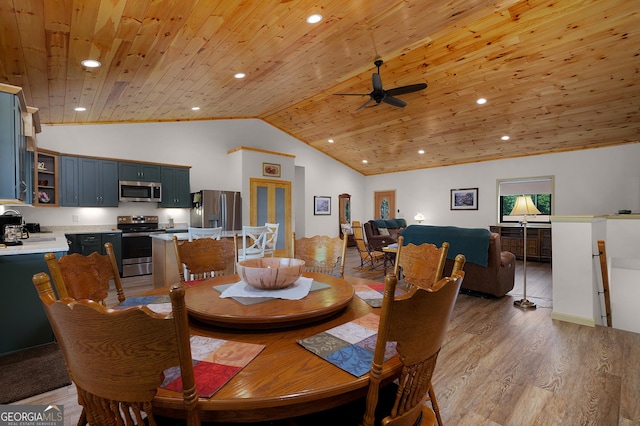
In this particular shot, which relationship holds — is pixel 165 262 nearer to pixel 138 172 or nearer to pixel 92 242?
pixel 92 242

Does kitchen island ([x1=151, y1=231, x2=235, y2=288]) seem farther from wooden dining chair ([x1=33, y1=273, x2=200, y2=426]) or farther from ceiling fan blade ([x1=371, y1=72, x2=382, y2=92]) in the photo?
ceiling fan blade ([x1=371, y1=72, x2=382, y2=92])

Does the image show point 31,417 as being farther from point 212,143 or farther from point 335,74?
point 212,143

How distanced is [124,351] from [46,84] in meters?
4.02

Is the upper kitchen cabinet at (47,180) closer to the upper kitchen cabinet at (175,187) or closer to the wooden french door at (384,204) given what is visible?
the upper kitchen cabinet at (175,187)

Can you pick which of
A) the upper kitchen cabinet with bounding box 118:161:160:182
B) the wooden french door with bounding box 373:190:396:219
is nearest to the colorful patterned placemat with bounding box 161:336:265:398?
the upper kitchen cabinet with bounding box 118:161:160:182

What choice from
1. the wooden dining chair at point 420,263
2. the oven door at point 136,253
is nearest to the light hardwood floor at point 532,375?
the wooden dining chair at point 420,263

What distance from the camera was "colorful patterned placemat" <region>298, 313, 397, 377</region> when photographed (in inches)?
37.3

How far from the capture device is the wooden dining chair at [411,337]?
0.83 meters

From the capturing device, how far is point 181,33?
2826mm

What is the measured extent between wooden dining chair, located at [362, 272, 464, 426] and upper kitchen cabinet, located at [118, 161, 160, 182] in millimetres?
6136

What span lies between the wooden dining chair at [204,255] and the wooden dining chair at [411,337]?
171cm

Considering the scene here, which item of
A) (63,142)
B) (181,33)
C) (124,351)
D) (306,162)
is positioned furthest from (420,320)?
(306,162)

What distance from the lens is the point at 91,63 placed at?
2975mm

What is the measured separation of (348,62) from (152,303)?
425 cm
